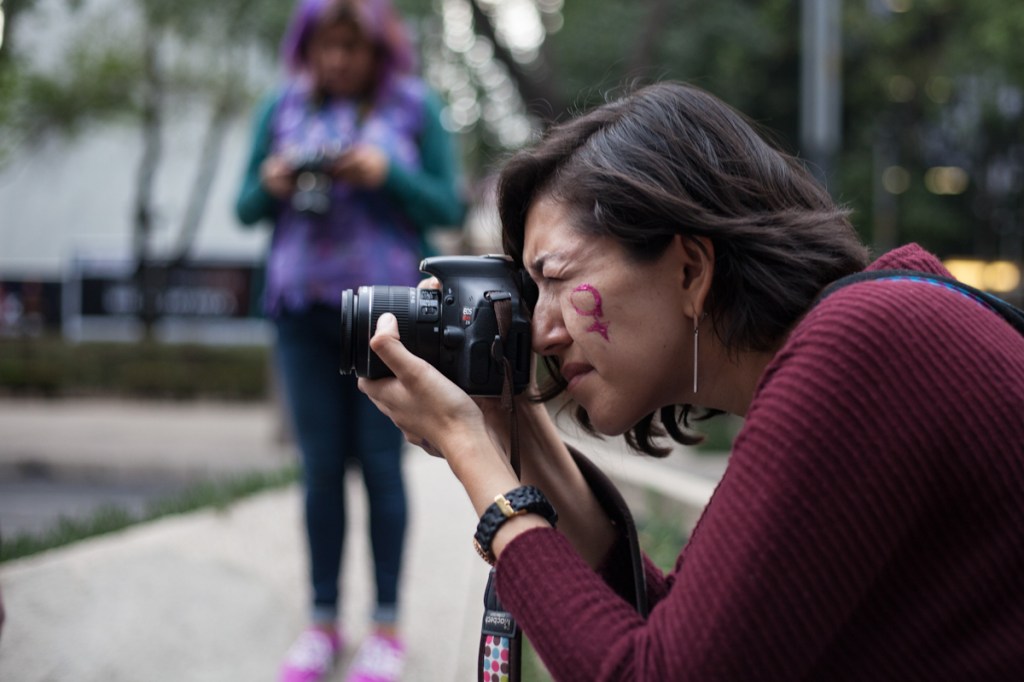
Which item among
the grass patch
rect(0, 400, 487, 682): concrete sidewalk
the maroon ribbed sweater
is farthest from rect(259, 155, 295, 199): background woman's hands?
the maroon ribbed sweater

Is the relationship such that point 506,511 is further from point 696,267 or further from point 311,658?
point 311,658

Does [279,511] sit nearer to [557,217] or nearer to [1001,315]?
[557,217]

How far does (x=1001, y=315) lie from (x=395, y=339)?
2.73ft

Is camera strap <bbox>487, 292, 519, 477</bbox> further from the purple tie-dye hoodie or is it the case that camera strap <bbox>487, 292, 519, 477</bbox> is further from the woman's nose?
the purple tie-dye hoodie

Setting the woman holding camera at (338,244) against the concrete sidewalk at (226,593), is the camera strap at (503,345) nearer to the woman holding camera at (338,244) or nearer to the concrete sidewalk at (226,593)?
the concrete sidewalk at (226,593)

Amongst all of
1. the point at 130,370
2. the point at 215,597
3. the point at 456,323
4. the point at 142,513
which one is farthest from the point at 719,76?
the point at 456,323

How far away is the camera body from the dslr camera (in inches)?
41.7

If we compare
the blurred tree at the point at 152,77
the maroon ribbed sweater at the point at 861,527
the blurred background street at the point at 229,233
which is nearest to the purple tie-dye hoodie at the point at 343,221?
the blurred background street at the point at 229,233

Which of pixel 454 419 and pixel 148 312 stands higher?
pixel 454 419

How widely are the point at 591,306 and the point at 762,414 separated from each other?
1.18ft

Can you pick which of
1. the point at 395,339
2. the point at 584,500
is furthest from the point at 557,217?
the point at 584,500

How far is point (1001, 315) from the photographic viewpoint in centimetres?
132

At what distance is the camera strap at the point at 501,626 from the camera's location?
1551mm

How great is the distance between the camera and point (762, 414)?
3.85ft
